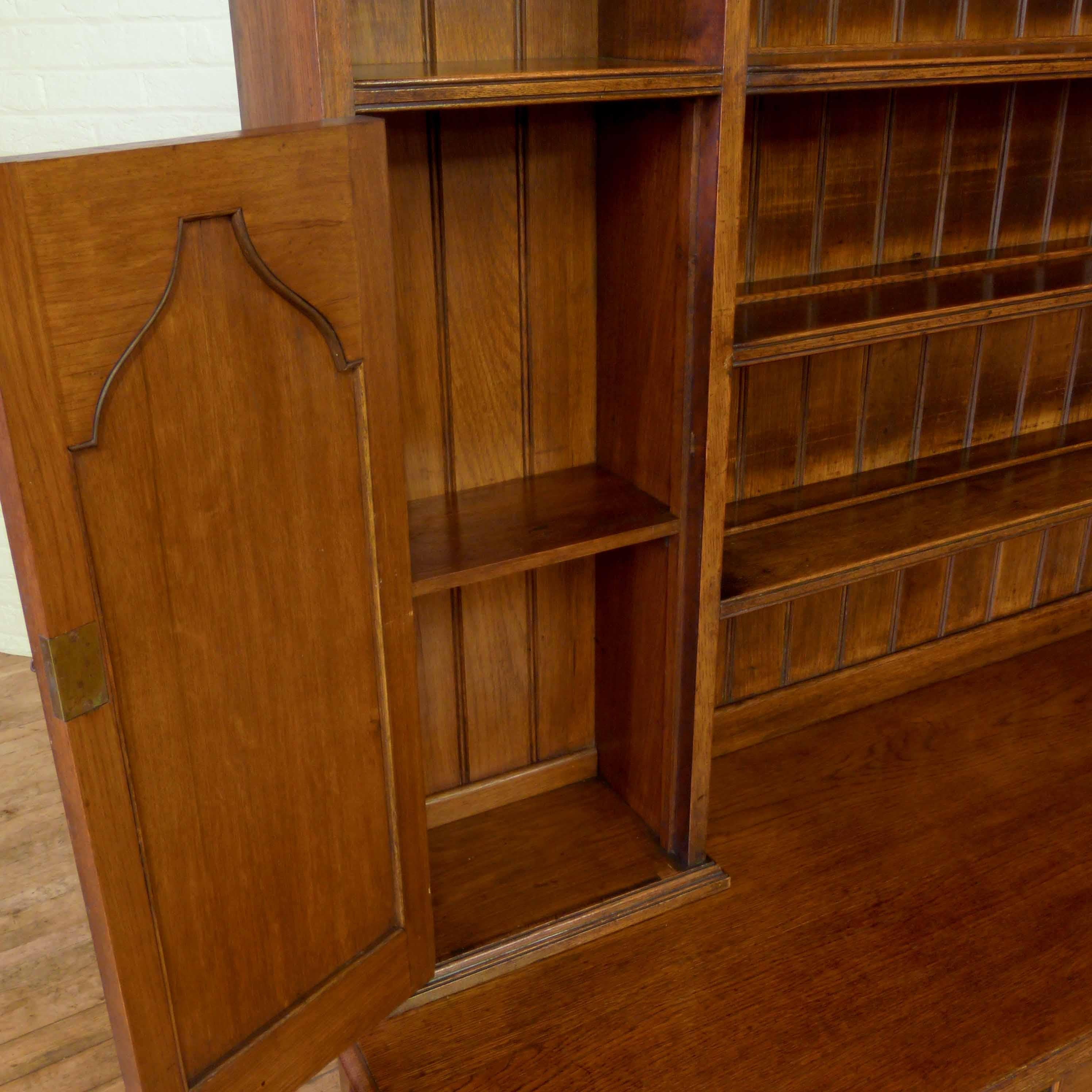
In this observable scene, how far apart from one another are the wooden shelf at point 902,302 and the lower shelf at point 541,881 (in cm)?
90

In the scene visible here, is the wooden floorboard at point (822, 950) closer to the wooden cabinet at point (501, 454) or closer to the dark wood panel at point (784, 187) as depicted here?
the wooden cabinet at point (501, 454)

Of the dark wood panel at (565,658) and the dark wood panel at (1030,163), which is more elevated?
the dark wood panel at (1030,163)

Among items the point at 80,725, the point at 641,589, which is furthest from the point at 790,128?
the point at 80,725

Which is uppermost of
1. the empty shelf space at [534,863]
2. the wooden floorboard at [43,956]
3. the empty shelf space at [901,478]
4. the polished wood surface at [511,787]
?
the empty shelf space at [901,478]

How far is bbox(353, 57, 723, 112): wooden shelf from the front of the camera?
1359mm

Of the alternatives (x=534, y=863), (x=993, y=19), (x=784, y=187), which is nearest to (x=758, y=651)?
(x=534, y=863)

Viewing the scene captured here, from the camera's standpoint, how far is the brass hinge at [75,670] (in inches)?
43.3

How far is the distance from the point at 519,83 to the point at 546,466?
729mm

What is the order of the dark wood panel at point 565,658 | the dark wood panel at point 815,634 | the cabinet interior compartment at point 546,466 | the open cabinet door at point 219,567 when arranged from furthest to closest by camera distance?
the dark wood panel at point 815,634, the dark wood panel at point 565,658, the cabinet interior compartment at point 546,466, the open cabinet door at point 219,567

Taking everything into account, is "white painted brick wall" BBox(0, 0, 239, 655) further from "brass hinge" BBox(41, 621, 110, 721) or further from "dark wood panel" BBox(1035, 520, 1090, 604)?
"dark wood panel" BBox(1035, 520, 1090, 604)

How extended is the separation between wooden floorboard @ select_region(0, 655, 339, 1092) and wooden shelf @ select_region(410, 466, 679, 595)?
1017 mm

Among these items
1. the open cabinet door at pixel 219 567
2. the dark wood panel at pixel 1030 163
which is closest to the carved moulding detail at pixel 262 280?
the open cabinet door at pixel 219 567

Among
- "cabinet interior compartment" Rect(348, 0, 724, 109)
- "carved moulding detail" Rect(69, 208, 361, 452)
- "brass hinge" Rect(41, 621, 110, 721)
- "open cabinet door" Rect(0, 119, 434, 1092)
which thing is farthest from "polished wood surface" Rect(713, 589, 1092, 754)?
"brass hinge" Rect(41, 621, 110, 721)

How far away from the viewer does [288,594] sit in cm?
132
